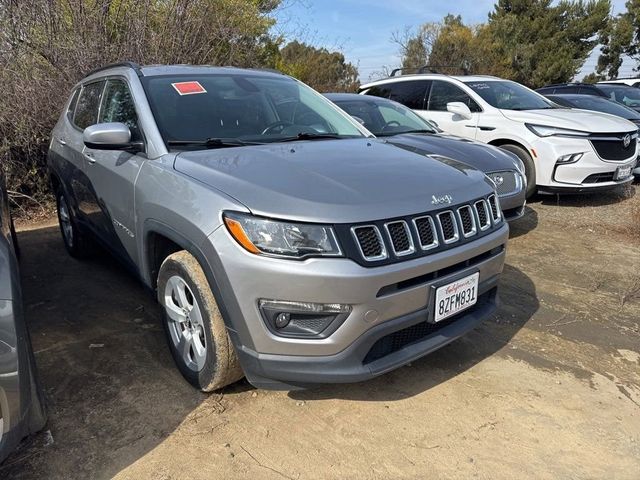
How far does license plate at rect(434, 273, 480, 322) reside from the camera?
239 cm

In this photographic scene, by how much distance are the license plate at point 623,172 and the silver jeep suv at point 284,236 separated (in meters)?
4.44

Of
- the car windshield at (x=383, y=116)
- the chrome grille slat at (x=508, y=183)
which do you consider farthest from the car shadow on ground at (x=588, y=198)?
the car windshield at (x=383, y=116)

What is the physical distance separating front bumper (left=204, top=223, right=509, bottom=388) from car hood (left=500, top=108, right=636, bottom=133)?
4.90 metres

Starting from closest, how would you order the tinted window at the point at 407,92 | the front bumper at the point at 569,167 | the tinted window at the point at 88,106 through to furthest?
the tinted window at the point at 88,106
the front bumper at the point at 569,167
the tinted window at the point at 407,92

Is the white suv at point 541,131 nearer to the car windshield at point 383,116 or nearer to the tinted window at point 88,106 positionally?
the car windshield at point 383,116

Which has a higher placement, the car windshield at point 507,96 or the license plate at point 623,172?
the car windshield at point 507,96

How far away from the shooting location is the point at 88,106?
4133 millimetres

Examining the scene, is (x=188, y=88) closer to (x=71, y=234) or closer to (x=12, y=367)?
(x=12, y=367)

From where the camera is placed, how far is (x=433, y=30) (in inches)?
1117

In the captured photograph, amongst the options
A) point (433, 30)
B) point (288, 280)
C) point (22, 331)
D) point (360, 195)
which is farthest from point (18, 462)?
point (433, 30)

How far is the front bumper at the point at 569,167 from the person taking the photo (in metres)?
6.29

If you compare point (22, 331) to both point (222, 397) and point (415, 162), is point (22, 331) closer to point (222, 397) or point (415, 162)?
point (222, 397)

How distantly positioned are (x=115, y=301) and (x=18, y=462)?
68.6 inches

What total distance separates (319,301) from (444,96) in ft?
20.2
